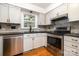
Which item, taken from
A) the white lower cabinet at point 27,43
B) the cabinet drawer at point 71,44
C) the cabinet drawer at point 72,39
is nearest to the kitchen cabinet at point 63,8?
the cabinet drawer at point 72,39

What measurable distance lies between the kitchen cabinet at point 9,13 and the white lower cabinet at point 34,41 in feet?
2.74

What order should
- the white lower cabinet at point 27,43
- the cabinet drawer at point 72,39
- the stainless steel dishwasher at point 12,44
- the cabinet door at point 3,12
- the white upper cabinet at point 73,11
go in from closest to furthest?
1. the cabinet drawer at point 72,39
2. the white upper cabinet at point 73,11
3. the stainless steel dishwasher at point 12,44
4. the cabinet door at point 3,12
5. the white lower cabinet at point 27,43

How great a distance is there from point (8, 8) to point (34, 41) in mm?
1845

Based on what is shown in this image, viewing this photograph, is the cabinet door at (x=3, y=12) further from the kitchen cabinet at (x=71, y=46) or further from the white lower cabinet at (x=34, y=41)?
the kitchen cabinet at (x=71, y=46)

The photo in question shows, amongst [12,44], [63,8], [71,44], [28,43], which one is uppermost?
[63,8]

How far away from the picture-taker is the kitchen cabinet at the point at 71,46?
2.03 m

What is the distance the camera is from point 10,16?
3166 millimetres

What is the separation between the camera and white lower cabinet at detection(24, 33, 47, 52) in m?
3.47

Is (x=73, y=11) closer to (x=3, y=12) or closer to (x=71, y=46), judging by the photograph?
(x=71, y=46)

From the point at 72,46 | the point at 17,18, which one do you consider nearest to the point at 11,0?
the point at 72,46

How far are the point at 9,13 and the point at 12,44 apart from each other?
1.22m

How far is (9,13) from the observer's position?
10.2 ft

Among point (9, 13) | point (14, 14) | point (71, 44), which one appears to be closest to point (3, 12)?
point (9, 13)

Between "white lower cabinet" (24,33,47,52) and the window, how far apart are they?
0.86 m
